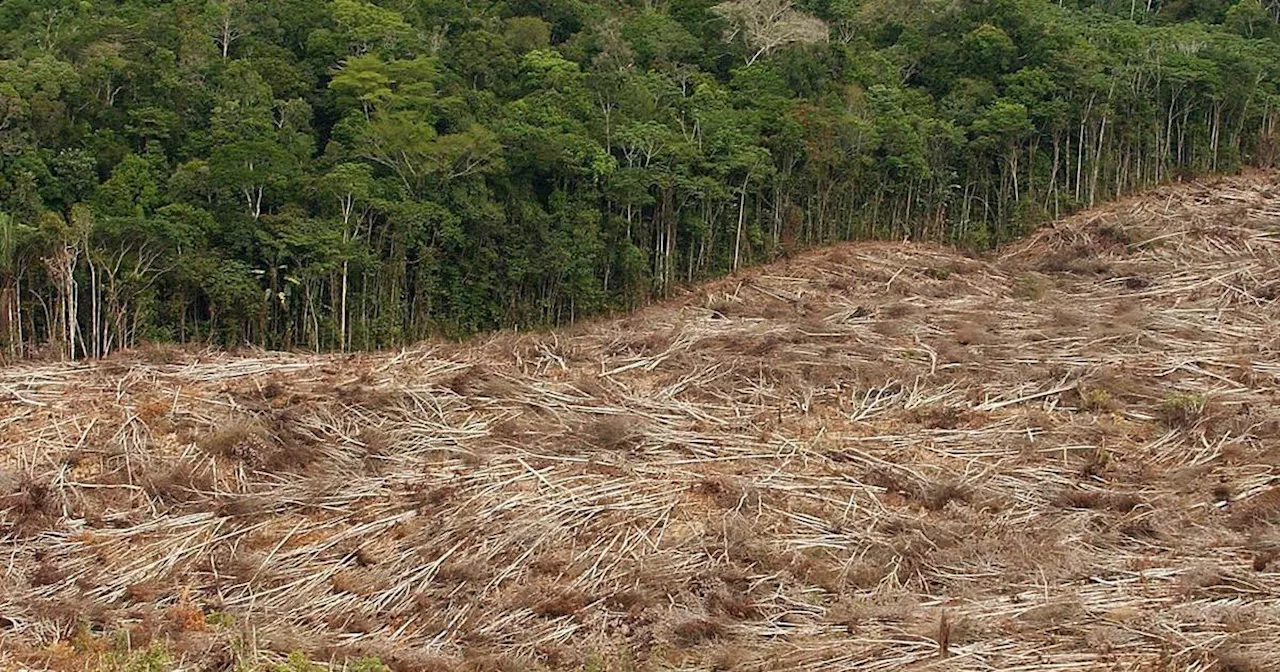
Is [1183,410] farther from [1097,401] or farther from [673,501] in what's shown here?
[673,501]

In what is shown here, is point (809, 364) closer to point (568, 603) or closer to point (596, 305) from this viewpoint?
point (568, 603)

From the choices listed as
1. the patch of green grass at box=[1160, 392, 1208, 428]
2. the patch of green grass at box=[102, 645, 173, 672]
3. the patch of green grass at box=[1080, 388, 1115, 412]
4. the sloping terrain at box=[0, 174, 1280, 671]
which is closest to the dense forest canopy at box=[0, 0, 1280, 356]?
the sloping terrain at box=[0, 174, 1280, 671]

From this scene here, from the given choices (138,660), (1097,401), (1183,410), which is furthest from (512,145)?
(138,660)

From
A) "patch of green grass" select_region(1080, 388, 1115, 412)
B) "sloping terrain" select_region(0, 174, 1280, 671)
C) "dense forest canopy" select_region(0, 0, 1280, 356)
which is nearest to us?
"sloping terrain" select_region(0, 174, 1280, 671)

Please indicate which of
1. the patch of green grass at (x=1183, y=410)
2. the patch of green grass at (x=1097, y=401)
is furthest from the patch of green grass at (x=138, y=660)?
the patch of green grass at (x=1183, y=410)

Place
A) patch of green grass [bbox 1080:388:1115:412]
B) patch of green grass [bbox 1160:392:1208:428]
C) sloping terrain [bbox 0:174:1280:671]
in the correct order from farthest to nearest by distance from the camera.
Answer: patch of green grass [bbox 1080:388:1115:412]
patch of green grass [bbox 1160:392:1208:428]
sloping terrain [bbox 0:174:1280:671]

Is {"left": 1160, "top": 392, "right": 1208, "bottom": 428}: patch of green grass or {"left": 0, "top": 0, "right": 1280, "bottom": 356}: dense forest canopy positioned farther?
{"left": 0, "top": 0, "right": 1280, "bottom": 356}: dense forest canopy

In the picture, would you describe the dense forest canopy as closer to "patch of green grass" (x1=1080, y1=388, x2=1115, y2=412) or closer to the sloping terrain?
the sloping terrain

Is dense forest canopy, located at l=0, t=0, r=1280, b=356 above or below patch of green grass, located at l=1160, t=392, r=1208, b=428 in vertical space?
above
